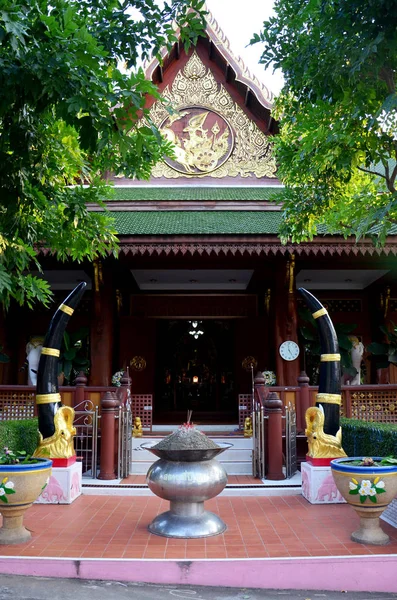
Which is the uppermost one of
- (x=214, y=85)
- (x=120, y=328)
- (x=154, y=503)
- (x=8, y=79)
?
(x=214, y=85)

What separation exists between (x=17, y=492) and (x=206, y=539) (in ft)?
5.98

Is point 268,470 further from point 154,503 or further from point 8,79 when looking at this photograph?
point 8,79

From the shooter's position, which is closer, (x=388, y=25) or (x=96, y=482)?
(x=388, y=25)

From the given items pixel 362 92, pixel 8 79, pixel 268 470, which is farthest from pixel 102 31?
pixel 268 470

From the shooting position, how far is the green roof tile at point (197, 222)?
10.2 metres

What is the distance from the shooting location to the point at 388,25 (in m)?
4.83

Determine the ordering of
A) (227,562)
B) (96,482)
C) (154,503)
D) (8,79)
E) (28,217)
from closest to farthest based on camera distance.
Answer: (8,79) → (227,562) → (28,217) → (154,503) → (96,482)

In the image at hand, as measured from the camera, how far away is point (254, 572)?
4.40 meters

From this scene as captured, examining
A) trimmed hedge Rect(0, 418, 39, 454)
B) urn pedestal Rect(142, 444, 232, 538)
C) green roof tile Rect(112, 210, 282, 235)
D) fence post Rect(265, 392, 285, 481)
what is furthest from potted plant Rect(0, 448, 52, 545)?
green roof tile Rect(112, 210, 282, 235)

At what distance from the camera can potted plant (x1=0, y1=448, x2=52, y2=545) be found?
488 centimetres

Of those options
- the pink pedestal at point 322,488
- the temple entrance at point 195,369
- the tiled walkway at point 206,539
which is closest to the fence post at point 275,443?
the tiled walkway at point 206,539

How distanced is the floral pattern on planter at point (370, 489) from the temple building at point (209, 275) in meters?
5.56

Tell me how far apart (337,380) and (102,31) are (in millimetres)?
4919

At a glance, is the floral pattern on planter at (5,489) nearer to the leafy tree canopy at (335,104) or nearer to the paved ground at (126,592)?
the paved ground at (126,592)
